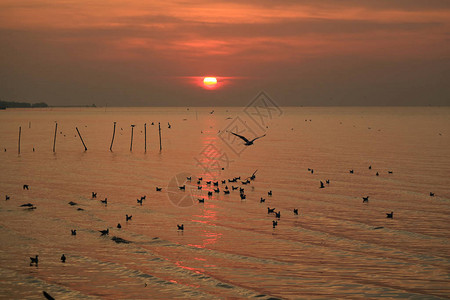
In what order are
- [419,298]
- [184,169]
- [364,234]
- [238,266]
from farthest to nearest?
[184,169]
[364,234]
[238,266]
[419,298]

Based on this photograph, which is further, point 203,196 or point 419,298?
point 203,196

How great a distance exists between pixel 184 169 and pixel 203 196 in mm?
14362

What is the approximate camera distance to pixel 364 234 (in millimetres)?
23734

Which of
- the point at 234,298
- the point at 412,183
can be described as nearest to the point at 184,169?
the point at 412,183

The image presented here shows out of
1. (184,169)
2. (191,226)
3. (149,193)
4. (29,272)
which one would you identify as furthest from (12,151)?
(29,272)

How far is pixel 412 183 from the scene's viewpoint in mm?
38562

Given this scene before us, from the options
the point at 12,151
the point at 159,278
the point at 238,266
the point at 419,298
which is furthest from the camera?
the point at 12,151

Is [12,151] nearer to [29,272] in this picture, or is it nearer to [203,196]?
[203,196]

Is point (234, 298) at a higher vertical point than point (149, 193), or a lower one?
lower

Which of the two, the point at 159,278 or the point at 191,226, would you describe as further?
the point at 191,226

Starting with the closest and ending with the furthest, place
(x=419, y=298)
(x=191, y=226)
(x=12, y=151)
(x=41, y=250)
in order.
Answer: (x=419, y=298) < (x=41, y=250) < (x=191, y=226) < (x=12, y=151)

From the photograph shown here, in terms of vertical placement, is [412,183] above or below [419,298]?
above

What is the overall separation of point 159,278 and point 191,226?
25.4 ft

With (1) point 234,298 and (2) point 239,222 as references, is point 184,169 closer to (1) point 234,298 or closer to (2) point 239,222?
(2) point 239,222
